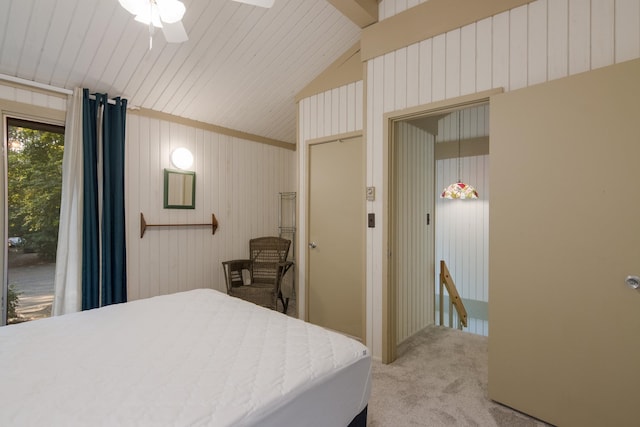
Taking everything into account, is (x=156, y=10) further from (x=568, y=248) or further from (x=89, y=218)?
(x=568, y=248)

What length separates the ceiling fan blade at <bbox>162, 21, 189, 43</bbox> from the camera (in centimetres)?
179

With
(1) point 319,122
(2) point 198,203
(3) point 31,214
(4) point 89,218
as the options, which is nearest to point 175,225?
(2) point 198,203

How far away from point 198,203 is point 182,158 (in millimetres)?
542

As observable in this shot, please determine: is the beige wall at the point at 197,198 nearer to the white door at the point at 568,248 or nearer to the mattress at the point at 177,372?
the mattress at the point at 177,372

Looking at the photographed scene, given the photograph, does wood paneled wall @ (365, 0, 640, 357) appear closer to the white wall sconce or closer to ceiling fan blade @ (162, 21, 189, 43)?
ceiling fan blade @ (162, 21, 189, 43)

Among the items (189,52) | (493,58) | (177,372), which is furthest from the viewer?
(189,52)

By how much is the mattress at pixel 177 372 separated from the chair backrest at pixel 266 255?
207cm

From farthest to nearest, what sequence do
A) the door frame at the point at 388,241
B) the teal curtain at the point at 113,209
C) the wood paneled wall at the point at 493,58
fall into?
the teal curtain at the point at 113,209 → the door frame at the point at 388,241 → the wood paneled wall at the point at 493,58

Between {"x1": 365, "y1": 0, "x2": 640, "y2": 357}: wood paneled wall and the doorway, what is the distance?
2.80 metres

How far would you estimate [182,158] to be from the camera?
346 centimetres

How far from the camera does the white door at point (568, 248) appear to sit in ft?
5.26

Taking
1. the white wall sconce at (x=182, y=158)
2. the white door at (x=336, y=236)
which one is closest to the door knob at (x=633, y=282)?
the white door at (x=336, y=236)

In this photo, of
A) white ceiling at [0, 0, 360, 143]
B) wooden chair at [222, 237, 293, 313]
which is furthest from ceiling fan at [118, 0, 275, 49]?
wooden chair at [222, 237, 293, 313]

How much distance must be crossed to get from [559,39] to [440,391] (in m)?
2.41
